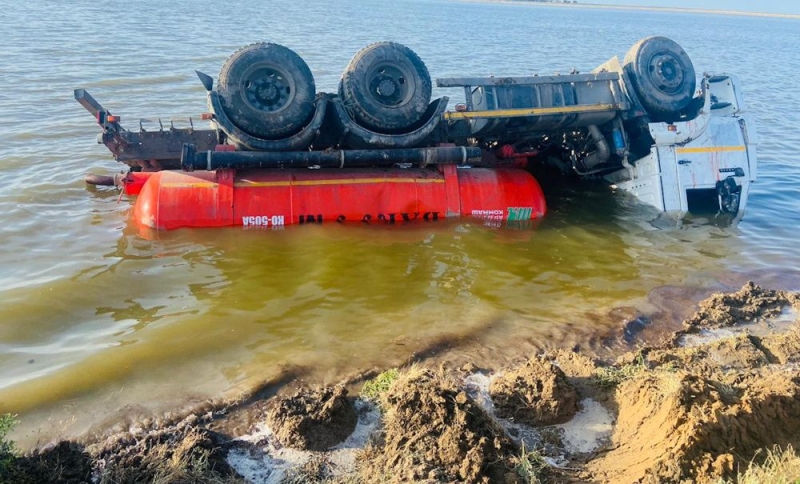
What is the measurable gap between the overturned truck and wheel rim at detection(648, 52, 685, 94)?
20 millimetres

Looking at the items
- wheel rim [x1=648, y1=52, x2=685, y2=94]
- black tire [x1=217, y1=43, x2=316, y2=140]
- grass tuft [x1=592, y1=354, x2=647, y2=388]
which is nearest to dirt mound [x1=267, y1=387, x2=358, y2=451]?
grass tuft [x1=592, y1=354, x2=647, y2=388]

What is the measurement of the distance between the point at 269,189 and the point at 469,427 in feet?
16.1

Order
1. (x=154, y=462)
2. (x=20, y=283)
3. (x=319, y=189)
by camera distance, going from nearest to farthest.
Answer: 1. (x=154, y=462)
2. (x=20, y=283)
3. (x=319, y=189)

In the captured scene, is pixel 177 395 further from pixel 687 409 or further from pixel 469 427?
pixel 687 409

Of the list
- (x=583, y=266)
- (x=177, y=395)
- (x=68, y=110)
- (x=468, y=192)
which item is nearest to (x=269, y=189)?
(x=468, y=192)

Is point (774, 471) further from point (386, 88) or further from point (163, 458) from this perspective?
point (386, 88)

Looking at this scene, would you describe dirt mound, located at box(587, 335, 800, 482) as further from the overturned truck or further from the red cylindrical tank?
the overturned truck

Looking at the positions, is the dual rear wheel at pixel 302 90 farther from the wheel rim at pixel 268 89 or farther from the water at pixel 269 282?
the water at pixel 269 282

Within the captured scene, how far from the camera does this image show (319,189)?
7.99 meters

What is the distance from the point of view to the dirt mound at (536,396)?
169 inches

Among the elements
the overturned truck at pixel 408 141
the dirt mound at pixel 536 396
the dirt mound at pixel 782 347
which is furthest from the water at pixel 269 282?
the dirt mound at pixel 782 347

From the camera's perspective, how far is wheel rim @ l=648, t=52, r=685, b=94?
29.7 ft

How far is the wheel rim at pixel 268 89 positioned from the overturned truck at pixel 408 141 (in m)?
0.01

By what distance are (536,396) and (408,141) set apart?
15.2 feet
